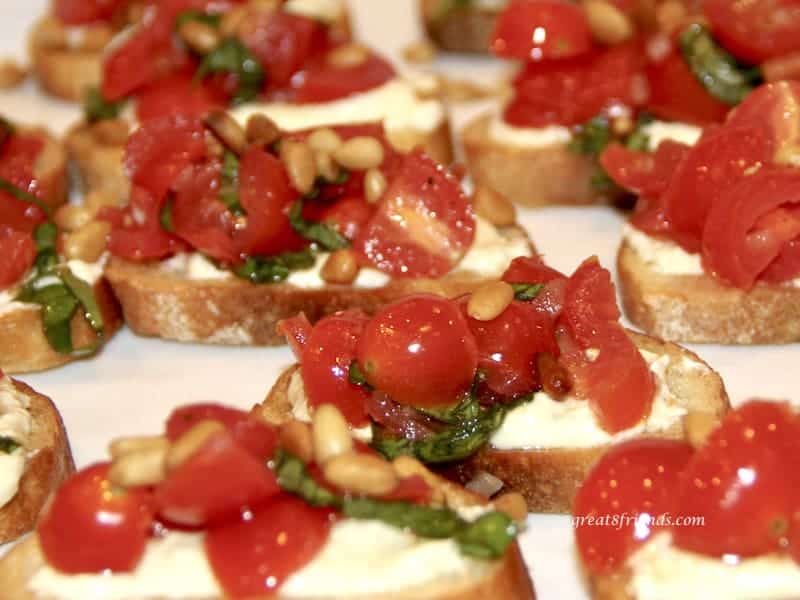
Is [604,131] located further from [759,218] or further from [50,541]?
[50,541]

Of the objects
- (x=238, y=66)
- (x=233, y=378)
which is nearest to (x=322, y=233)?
(x=233, y=378)

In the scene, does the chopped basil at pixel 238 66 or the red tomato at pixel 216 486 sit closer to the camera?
the red tomato at pixel 216 486

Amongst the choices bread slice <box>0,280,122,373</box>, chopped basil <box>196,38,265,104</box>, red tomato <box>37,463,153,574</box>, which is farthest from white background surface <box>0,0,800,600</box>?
chopped basil <box>196,38,265,104</box>

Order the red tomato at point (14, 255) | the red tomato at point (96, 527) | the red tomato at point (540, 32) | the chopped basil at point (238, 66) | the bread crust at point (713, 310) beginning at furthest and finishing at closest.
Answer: the chopped basil at point (238, 66)
the red tomato at point (540, 32)
the red tomato at point (14, 255)
the bread crust at point (713, 310)
the red tomato at point (96, 527)

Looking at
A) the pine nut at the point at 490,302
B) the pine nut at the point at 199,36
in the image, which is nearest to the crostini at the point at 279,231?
the pine nut at the point at 490,302

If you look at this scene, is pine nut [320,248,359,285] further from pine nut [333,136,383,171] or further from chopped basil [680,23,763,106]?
chopped basil [680,23,763,106]

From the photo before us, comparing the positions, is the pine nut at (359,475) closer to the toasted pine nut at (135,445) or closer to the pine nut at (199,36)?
the toasted pine nut at (135,445)

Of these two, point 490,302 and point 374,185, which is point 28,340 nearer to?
point 374,185
